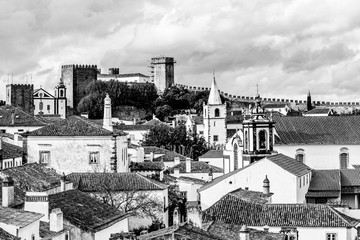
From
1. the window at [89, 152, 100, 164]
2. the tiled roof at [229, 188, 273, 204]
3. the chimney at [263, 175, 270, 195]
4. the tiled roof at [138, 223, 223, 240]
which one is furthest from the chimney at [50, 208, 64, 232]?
the window at [89, 152, 100, 164]

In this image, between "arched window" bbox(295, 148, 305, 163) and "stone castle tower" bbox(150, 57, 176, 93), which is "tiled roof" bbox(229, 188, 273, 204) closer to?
"arched window" bbox(295, 148, 305, 163)

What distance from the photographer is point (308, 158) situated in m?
74.1

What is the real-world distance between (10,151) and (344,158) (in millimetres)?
29427

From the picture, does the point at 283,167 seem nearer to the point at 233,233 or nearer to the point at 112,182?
the point at 112,182

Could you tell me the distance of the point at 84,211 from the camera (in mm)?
36969

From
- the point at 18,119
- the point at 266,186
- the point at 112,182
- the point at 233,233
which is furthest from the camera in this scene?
the point at 18,119

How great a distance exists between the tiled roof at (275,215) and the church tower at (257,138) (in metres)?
24.9

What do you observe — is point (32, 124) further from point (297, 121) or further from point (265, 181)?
point (265, 181)

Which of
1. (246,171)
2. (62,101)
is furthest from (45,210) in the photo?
(62,101)

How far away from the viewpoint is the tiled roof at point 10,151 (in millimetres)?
58581

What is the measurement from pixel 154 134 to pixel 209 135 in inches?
830

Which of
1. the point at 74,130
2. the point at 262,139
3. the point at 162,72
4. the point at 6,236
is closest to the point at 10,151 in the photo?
the point at 74,130

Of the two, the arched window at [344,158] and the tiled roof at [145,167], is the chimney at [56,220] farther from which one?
the arched window at [344,158]

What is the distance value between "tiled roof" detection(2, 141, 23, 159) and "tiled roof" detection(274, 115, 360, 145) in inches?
903
